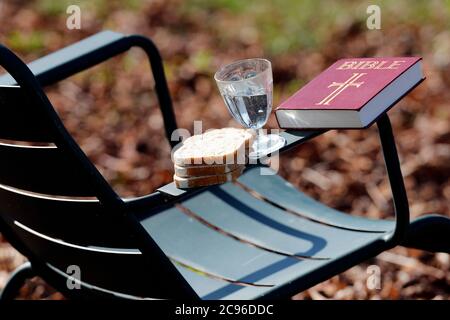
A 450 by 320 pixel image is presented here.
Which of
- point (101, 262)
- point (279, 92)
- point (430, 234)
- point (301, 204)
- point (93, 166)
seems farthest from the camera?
point (279, 92)

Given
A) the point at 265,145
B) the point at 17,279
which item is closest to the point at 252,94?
the point at 265,145

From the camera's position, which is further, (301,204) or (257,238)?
(301,204)

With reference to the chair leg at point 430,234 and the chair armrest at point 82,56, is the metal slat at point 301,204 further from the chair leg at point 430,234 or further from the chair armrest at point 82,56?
the chair armrest at point 82,56

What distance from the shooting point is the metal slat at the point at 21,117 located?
1.84 m

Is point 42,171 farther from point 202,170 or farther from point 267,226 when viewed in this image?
point 267,226

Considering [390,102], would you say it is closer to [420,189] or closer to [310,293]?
[310,293]

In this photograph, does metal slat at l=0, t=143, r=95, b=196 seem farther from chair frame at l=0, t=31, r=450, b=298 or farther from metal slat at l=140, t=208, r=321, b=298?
metal slat at l=140, t=208, r=321, b=298

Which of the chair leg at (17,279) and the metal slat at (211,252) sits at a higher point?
the metal slat at (211,252)

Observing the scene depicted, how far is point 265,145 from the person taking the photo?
6.59 feet

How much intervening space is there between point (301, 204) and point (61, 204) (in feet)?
2.50

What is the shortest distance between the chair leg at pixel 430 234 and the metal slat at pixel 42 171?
807 mm

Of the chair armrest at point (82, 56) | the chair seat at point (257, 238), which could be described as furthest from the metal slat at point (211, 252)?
the chair armrest at point (82, 56)

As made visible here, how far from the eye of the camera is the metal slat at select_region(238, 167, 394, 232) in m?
2.36

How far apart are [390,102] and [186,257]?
693 millimetres
